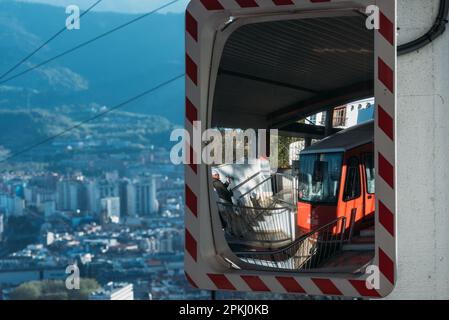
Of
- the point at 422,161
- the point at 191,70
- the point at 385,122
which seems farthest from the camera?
the point at 422,161

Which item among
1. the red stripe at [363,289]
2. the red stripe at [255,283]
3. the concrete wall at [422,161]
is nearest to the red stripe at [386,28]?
the red stripe at [363,289]

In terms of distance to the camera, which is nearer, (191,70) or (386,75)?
(386,75)

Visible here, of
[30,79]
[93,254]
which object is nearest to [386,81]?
[93,254]

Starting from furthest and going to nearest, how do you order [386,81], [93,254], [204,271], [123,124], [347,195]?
[123,124], [93,254], [204,271], [347,195], [386,81]

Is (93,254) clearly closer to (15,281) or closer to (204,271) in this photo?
(15,281)

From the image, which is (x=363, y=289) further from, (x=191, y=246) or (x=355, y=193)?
(x=191, y=246)

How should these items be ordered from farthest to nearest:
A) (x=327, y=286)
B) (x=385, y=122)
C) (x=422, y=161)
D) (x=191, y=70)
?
(x=422, y=161) → (x=191, y=70) → (x=327, y=286) → (x=385, y=122)

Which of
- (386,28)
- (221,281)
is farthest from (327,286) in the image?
(386,28)

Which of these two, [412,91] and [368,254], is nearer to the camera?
[368,254]
